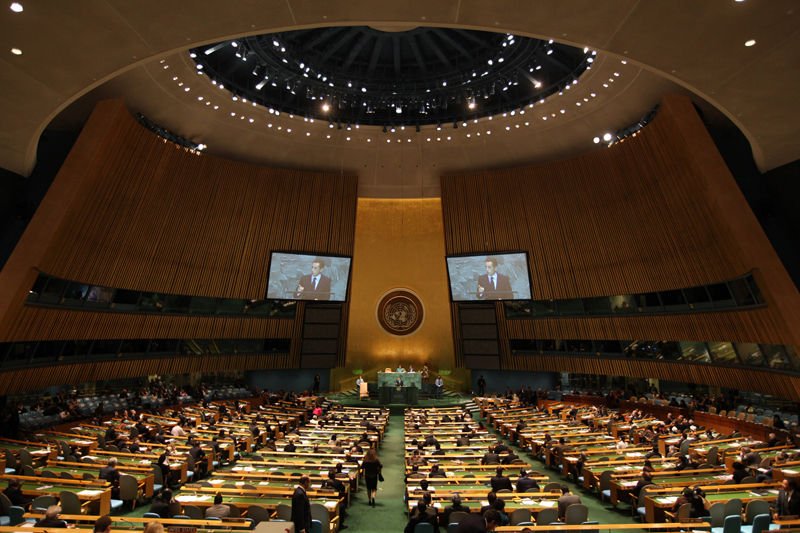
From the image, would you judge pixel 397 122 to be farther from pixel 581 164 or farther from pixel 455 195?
pixel 581 164

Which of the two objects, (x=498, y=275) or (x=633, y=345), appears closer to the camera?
(x=633, y=345)

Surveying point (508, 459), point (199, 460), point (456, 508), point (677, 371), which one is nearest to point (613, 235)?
point (677, 371)

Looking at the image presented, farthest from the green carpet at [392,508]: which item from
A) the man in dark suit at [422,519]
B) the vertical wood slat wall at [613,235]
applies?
the vertical wood slat wall at [613,235]

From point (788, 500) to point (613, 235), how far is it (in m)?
13.5

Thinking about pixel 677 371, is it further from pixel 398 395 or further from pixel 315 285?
pixel 315 285

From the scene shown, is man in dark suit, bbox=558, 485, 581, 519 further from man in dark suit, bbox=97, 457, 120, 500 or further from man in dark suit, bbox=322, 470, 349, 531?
man in dark suit, bbox=97, 457, 120, 500

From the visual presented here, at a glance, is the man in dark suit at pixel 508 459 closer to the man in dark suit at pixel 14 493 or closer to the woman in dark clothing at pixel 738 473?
the woman in dark clothing at pixel 738 473

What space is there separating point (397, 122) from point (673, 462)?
53.6ft

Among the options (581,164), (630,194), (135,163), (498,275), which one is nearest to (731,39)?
(630,194)

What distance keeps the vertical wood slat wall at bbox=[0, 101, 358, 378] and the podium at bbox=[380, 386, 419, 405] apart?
5121 millimetres

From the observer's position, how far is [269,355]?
21812mm

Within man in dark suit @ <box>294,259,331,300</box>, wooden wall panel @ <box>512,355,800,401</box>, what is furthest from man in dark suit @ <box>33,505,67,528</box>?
wooden wall panel @ <box>512,355,800,401</box>

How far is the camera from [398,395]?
20.4 meters

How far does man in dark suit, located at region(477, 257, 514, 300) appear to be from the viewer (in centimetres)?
1992
